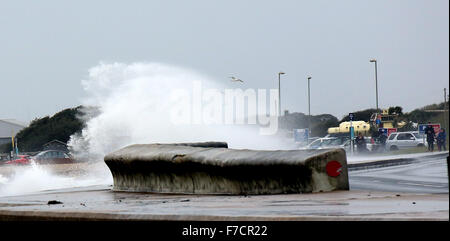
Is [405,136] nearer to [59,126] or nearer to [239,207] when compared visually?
[59,126]

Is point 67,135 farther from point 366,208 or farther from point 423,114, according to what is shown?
point 366,208

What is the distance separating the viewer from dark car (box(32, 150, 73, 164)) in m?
47.1

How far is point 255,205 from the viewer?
1052cm

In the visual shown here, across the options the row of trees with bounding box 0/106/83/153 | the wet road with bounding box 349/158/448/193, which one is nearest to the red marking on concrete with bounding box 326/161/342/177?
the wet road with bounding box 349/158/448/193

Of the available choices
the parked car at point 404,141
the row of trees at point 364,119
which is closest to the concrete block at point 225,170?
the parked car at point 404,141

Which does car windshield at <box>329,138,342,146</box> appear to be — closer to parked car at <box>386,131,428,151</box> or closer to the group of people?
parked car at <box>386,131,428,151</box>

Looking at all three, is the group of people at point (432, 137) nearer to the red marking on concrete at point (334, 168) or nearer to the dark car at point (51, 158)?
the dark car at point (51, 158)

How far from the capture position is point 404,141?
52.1 metres

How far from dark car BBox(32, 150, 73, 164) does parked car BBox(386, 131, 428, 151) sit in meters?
18.4

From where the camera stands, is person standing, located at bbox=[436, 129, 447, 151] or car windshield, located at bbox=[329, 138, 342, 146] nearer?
person standing, located at bbox=[436, 129, 447, 151]

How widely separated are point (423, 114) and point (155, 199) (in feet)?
226

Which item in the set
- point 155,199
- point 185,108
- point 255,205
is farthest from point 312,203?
point 185,108

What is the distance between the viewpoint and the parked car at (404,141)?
5169cm

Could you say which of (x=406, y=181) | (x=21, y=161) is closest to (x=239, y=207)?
(x=406, y=181)
